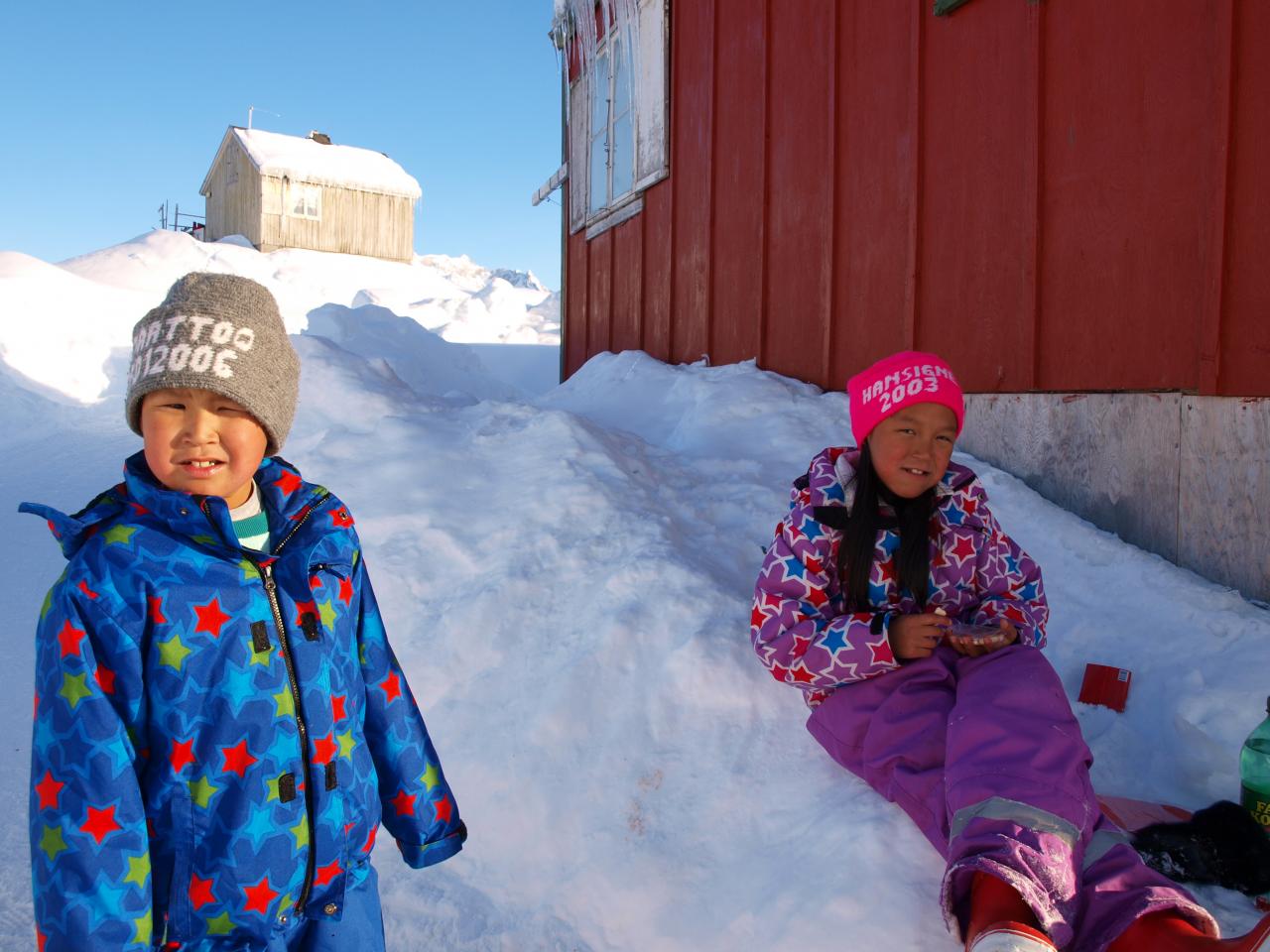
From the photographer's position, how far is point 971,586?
2.12m

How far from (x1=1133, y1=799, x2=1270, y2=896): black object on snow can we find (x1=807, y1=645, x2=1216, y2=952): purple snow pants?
0.35 meters

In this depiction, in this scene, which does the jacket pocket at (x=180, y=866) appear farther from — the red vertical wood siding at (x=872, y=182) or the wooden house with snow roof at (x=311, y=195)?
the wooden house with snow roof at (x=311, y=195)

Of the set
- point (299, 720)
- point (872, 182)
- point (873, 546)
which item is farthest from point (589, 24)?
point (299, 720)

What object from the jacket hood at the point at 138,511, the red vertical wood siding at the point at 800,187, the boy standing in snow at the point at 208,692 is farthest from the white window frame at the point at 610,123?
the jacket hood at the point at 138,511

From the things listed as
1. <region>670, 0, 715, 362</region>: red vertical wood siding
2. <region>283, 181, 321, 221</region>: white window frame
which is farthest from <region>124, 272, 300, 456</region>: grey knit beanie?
<region>283, 181, 321, 221</region>: white window frame

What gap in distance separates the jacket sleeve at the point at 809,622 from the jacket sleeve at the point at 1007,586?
332 mm

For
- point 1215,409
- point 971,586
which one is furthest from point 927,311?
point 971,586

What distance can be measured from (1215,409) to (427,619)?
102 inches

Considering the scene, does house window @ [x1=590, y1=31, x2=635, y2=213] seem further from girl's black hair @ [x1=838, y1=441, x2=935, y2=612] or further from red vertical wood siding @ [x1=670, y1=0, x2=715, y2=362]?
girl's black hair @ [x1=838, y1=441, x2=935, y2=612]

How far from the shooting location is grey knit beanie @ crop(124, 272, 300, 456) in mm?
1271

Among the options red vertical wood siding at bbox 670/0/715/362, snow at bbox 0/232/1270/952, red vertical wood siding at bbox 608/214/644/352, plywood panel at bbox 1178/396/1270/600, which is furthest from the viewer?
red vertical wood siding at bbox 608/214/644/352

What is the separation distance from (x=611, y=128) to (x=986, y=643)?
672 cm

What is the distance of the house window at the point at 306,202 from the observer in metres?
24.0

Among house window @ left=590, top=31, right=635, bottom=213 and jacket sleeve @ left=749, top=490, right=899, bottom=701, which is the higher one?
house window @ left=590, top=31, right=635, bottom=213
